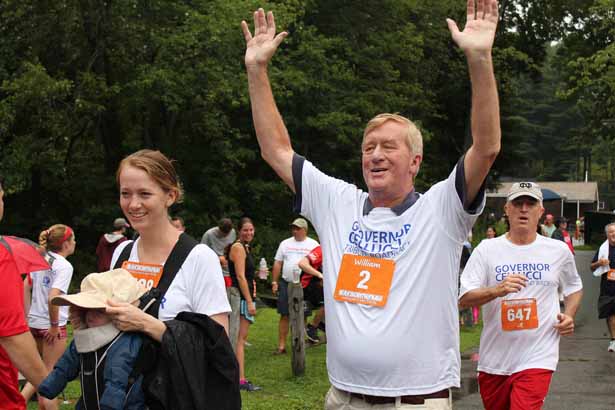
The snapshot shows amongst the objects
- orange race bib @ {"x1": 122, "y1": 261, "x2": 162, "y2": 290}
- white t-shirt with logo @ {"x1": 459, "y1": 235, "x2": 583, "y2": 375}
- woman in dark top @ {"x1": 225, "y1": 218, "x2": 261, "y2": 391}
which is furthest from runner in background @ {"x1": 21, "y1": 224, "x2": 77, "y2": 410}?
orange race bib @ {"x1": 122, "y1": 261, "x2": 162, "y2": 290}

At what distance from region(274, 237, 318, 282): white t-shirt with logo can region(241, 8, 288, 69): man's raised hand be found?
914 cm

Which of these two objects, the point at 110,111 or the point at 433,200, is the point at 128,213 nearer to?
the point at 433,200

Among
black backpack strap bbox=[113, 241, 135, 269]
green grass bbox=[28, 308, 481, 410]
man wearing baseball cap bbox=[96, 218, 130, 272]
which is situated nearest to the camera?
black backpack strap bbox=[113, 241, 135, 269]

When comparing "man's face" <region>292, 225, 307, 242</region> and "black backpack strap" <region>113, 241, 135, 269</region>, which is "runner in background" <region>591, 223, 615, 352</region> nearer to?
"man's face" <region>292, 225, 307, 242</region>

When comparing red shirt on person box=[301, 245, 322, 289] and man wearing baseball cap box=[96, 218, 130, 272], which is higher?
man wearing baseball cap box=[96, 218, 130, 272]

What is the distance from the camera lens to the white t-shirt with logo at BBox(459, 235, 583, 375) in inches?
248

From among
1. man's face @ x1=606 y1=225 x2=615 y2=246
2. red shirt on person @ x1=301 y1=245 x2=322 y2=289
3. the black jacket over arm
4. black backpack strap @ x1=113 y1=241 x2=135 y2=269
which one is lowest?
red shirt on person @ x1=301 y1=245 x2=322 y2=289

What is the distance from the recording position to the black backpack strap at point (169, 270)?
146 inches

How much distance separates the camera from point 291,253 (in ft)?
44.9

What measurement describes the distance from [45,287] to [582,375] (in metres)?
7.29

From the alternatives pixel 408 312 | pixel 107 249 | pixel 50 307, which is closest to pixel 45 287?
pixel 50 307

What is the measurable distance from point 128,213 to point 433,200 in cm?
133

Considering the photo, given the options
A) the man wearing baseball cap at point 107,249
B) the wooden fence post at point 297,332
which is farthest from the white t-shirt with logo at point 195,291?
the man wearing baseball cap at point 107,249

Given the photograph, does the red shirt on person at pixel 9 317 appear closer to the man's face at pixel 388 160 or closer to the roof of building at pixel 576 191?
the man's face at pixel 388 160
